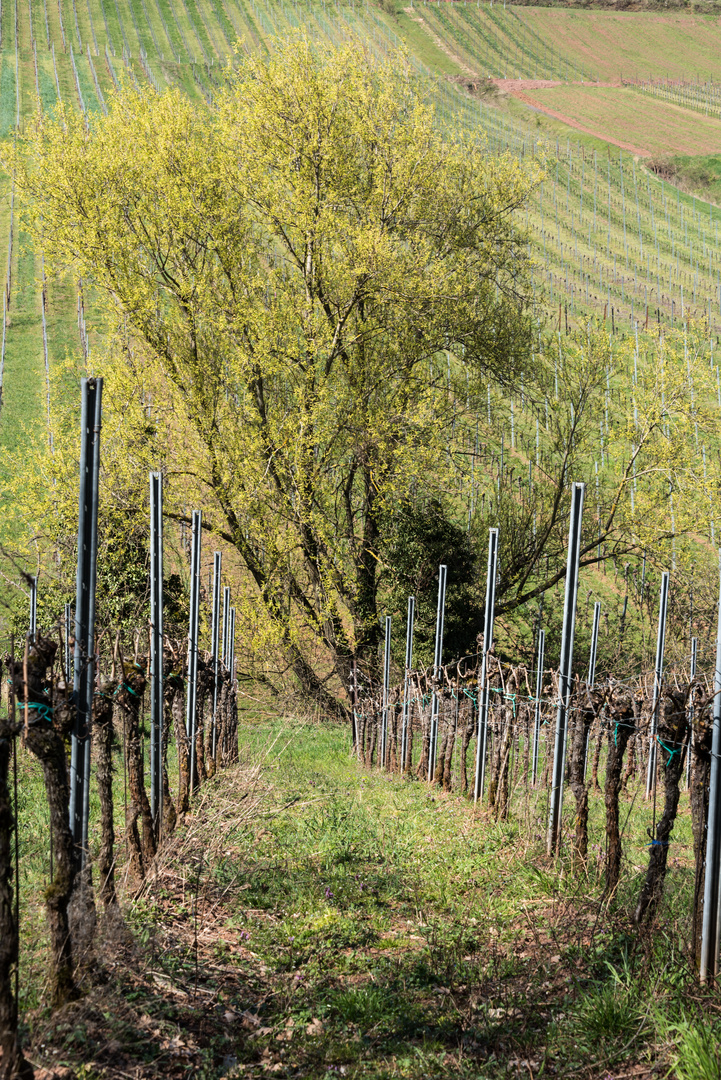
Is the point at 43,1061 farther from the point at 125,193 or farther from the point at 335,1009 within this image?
the point at 125,193

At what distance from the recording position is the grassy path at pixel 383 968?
4.57 m

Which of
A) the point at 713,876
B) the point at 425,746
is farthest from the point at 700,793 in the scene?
the point at 425,746

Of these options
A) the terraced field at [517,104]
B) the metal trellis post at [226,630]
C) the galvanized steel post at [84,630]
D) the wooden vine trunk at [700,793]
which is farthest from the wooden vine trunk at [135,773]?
the terraced field at [517,104]

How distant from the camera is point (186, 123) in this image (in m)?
19.3

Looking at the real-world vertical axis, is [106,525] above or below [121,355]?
below

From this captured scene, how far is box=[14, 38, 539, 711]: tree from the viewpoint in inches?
734

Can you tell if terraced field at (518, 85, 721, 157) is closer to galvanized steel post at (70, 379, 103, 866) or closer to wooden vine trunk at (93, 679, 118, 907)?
wooden vine trunk at (93, 679, 118, 907)

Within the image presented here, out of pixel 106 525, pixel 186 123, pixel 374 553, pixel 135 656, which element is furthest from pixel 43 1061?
pixel 186 123

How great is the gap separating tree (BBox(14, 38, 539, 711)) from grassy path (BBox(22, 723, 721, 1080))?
34.1ft

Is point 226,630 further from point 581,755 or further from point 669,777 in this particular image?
point 669,777

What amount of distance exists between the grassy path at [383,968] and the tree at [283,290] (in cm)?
1039

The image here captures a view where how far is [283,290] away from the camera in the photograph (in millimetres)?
19969

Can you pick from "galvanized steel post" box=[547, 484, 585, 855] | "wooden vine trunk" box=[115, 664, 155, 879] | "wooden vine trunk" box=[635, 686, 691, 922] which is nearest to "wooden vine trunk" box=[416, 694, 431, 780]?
"galvanized steel post" box=[547, 484, 585, 855]

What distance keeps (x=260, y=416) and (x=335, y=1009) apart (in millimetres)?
14907
